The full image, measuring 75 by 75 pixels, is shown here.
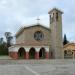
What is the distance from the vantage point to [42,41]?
1948 inches

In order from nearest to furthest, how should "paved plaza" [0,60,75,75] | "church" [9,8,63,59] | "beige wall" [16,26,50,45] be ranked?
"paved plaza" [0,60,75,75] < "church" [9,8,63,59] < "beige wall" [16,26,50,45]

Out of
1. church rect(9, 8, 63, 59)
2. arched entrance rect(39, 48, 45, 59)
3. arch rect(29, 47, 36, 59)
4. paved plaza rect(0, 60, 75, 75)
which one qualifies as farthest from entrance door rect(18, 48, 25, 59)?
paved plaza rect(0, 60, 75, 75)

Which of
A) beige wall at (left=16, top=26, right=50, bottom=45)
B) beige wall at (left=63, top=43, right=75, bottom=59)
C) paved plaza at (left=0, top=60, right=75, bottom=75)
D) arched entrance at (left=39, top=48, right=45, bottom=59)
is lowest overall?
paved plaza at (left=0, top=60, right=75, bottom=75)

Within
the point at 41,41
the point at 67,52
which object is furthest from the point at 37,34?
the point at 67,52

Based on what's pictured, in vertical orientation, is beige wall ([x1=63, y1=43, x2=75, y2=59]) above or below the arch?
above

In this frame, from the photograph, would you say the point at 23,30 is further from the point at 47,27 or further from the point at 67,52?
the point at 67,52

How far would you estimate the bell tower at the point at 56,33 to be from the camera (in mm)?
47812

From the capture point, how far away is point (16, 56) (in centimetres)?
4641

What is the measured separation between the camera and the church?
46875mm

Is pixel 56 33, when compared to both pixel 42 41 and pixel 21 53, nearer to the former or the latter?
pixel 42 41

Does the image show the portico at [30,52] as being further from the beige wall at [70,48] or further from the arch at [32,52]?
the beige wall at [70,48]

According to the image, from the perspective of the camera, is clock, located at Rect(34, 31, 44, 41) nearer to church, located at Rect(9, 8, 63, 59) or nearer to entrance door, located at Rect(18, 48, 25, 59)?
church, located at Rect(9, 8, 63, 59)

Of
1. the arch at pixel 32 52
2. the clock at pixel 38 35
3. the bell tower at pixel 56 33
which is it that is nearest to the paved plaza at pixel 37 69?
the bell tower at pixel 56 33

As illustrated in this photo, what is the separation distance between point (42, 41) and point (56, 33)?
327 centimetres
